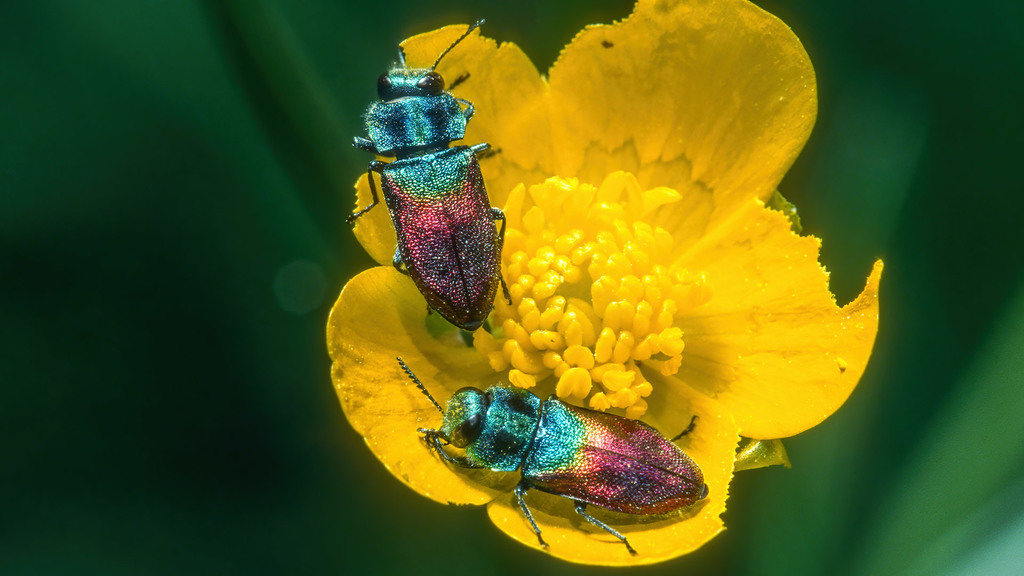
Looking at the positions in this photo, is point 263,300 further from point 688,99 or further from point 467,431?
point 688,99

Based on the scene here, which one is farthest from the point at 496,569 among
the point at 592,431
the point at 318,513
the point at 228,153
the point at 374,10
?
the point at 374,10

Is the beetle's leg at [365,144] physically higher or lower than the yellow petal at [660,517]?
higher

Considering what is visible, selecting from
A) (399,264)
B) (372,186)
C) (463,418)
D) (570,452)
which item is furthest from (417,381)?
(372,186)

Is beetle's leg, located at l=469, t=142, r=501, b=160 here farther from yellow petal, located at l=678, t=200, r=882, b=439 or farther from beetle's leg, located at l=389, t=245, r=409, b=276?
yellow petal, located at l=678, t=200, r=882, b=439

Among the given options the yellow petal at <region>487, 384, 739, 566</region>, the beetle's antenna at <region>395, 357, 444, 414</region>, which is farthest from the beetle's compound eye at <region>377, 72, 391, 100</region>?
the yellow petal at <region>487, 384, 739, 566</region>

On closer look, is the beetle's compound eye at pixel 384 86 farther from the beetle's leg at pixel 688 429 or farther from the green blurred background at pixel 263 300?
the beetle's leg at pixel 688 429

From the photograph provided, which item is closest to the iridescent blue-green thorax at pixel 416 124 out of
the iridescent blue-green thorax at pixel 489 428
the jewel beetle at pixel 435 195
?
the jewel beetle at pixel 435 195
